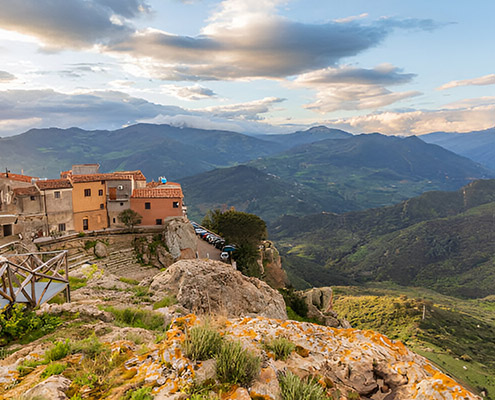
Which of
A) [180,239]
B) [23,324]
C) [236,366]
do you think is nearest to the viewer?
[236,366]

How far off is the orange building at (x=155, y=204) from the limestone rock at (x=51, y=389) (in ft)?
120

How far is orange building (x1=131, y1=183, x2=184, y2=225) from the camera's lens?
4109 centimetres

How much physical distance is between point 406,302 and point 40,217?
100245 mm

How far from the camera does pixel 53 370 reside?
20.0 feet

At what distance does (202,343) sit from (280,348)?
2006 millimetres

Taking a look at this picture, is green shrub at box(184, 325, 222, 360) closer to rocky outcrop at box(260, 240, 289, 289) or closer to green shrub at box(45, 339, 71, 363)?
green shrub at box(45, 339, 71, 363)

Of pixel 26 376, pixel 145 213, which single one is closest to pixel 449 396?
pixel 26 376

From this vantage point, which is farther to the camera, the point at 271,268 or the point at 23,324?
the point at 271,268

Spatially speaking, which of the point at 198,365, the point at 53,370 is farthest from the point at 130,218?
the point at 198,365

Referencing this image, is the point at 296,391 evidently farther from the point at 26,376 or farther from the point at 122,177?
the point at 122,177

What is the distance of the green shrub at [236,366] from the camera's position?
5.66 m

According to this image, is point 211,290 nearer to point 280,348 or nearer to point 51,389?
point 280,348

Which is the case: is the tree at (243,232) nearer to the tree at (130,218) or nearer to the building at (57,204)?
the tree at (130,218)

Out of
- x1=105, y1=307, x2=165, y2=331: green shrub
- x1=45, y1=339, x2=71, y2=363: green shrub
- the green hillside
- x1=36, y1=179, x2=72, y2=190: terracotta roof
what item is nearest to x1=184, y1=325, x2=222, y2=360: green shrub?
x1=45, y1=339, x2=71, y2=363: green shrub
